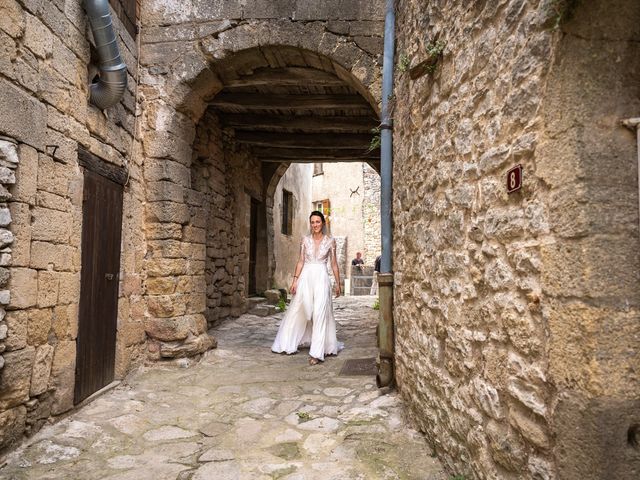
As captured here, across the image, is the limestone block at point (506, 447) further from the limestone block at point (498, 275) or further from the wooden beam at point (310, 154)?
the wooden beam at point (310, 154)

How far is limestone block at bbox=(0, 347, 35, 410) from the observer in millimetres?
2609

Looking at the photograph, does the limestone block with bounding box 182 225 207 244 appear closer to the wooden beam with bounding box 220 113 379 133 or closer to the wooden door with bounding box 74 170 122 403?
the wooden door with bounding box 74 170 122 403

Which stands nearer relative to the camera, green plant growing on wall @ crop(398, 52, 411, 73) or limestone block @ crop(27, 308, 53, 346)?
limestone block @ crop(27, 308, 53, 346)

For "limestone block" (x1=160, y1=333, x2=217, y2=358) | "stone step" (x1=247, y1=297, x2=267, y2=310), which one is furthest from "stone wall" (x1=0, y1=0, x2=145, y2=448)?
"stone step" (x1=247, y1=297, x2=267, y2=310)

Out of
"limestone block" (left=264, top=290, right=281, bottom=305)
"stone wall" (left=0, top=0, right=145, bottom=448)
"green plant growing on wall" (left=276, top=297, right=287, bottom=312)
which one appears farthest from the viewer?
"limestone block" (left=264, top=290, right=281, bottom=305)

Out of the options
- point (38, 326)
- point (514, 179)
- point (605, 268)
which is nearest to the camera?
point (605, 268)

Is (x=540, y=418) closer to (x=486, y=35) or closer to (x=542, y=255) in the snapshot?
(x=542, y=255)

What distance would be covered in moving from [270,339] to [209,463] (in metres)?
3.46

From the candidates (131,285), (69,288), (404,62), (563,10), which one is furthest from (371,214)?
(563,10)

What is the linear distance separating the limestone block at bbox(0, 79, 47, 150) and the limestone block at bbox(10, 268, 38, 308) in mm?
753

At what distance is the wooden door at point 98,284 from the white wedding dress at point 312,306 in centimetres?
190

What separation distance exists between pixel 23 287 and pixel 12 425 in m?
0.77

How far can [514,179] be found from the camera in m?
1.74

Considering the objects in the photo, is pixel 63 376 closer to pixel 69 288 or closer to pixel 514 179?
pixel 69 288
